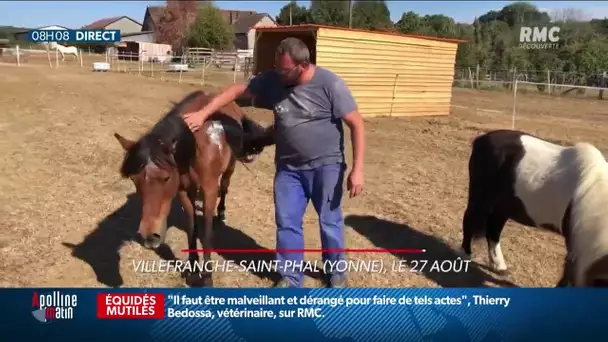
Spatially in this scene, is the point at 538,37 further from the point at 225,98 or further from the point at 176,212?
the point at 225,98

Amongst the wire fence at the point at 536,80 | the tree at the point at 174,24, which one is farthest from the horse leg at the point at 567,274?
the wire fence at the point at 536,80

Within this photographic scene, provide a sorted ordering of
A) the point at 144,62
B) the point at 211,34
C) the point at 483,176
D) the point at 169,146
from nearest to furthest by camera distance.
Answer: the point at 169,146 < the point at 483,176 < the point at 211,34 < the point at 144,62

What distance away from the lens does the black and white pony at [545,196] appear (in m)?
2.75

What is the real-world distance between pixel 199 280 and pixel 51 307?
50.8 inches

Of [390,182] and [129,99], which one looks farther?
[129,99]

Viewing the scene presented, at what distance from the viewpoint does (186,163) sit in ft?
11.5

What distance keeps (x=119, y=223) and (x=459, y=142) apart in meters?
6.92

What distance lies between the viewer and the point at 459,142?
9.73m

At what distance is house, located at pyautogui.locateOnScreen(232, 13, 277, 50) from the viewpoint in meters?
15.6

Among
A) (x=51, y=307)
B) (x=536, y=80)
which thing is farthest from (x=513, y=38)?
(x=51, y=307)

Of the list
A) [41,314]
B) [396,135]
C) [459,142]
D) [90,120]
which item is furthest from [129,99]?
[41,314]

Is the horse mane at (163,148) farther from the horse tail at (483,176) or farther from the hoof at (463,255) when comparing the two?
the hoof at (463,255)

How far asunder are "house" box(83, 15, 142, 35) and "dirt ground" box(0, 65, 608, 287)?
1818 millimetres

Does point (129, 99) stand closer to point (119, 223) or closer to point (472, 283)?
point (119, 223)
